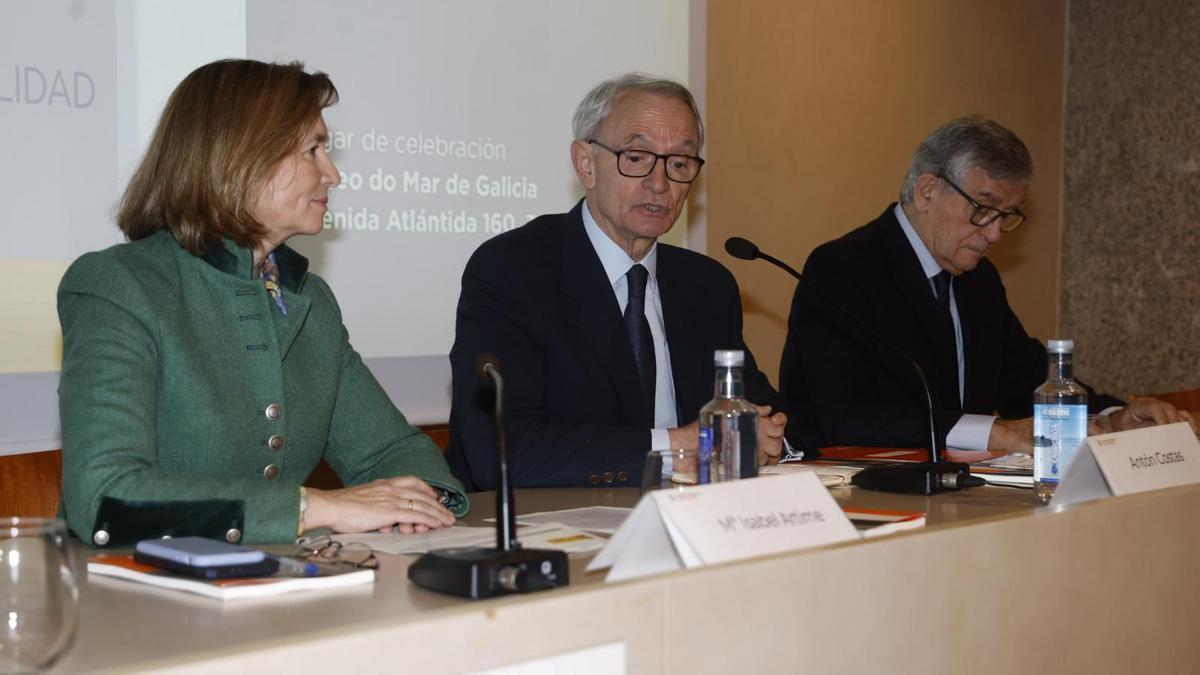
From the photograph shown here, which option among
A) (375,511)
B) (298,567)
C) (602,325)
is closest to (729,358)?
(375,511)

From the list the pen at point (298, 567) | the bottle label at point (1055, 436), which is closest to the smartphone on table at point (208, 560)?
the pen at point (298, 567)

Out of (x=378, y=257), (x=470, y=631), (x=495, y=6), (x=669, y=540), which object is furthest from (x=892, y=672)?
(x=495, y=6)

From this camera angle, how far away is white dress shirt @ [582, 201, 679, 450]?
266 cm

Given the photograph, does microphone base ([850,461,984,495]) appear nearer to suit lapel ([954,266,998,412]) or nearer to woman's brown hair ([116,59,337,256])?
woman's brown hair ([116,59,337,256])

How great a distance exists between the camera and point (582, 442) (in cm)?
226

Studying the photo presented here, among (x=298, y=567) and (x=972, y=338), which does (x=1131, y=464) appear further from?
(x=972, y=338)

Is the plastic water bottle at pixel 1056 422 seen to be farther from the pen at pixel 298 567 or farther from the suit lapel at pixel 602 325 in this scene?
the pen at pixel 298 567

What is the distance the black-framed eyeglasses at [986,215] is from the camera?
3.23m

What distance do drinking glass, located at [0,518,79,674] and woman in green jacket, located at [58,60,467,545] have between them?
29.3 inches

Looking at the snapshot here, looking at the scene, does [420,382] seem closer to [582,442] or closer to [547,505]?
[582,442]

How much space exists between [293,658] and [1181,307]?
4977 millimetres

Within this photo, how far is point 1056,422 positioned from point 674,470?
768mm

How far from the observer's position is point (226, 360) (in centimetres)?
196

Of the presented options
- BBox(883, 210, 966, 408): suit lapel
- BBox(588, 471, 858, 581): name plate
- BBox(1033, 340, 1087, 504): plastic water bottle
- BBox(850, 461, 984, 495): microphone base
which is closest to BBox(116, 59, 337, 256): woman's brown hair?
BBox(588, 471, 858, 581): name plate
